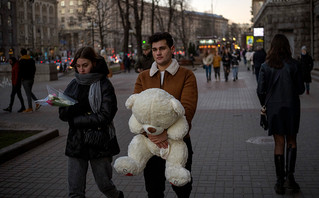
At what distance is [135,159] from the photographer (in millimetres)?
3646

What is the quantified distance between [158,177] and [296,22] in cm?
3136

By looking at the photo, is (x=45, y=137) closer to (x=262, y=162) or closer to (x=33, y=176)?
(x=33, y=176)

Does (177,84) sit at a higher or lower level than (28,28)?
lower

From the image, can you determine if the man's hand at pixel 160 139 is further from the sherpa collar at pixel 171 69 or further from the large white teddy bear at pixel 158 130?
the sherpa collar at pixel 171 69

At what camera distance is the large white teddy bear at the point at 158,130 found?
337 centimetres

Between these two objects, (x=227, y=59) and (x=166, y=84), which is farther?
(x=227, y=59)

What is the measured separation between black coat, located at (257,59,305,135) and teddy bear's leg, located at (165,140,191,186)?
2.02 m

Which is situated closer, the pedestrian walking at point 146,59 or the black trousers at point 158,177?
the black trousers at point 158,177

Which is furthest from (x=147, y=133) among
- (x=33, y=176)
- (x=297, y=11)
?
(x=297, y=11)

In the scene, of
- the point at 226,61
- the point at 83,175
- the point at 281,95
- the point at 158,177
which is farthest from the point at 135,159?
the point at 226,61

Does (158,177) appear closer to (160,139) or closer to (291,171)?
(160,139)

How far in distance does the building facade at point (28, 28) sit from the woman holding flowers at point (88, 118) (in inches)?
2596

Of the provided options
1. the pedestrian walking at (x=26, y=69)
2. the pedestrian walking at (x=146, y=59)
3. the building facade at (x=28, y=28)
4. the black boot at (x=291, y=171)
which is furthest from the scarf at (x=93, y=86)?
the building facade at (x=28, y=28)

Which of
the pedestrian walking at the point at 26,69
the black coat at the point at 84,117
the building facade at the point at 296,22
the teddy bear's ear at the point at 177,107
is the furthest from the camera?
the building facade at the point at 296,22
